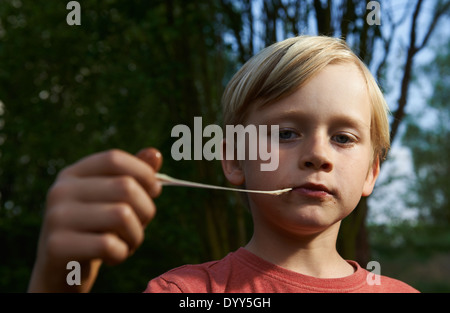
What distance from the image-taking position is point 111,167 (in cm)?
82

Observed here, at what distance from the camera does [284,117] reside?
4.78 feet

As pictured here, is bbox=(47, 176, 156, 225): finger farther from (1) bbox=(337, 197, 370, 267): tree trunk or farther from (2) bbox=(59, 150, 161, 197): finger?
(1) bbox=(337, 197, 370, 267): tree trunk

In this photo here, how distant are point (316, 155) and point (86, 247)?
76 centimetres

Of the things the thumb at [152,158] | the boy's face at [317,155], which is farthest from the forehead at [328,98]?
the thumb at [152,158]

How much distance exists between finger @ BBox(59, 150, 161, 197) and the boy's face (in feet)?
2.12

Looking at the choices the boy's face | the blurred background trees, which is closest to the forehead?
the boy's face

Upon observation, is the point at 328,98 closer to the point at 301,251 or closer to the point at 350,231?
the point at 301,251

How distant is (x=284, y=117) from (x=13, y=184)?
26.8 feet

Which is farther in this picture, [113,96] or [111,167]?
[113,96]

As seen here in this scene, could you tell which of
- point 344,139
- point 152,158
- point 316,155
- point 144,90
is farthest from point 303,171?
point 144,90

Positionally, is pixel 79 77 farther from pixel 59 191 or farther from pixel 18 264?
pixel 59 191

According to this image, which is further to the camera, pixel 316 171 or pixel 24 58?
pixel 24 58

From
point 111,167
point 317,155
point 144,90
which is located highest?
point 144,90

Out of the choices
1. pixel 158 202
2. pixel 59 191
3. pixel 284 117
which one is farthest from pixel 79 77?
pixel 59 191
